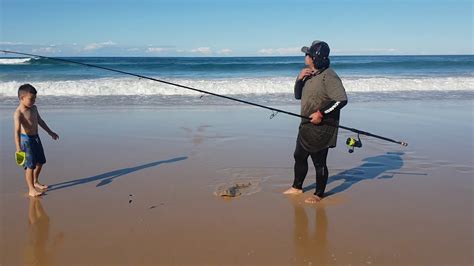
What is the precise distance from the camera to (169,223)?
11.8ft

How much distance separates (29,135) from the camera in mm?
4355

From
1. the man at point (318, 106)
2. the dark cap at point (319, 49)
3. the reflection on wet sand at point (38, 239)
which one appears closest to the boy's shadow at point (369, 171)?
the man at point (318, 106)

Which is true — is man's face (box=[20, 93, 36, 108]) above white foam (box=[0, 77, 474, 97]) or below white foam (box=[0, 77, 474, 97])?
above

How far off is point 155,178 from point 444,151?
4059mm

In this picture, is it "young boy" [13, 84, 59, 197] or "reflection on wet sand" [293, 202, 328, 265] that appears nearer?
"reflection on wet sand" [293, 202, 328, 265]

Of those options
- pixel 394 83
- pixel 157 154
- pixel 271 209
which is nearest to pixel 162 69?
pixel 394 83

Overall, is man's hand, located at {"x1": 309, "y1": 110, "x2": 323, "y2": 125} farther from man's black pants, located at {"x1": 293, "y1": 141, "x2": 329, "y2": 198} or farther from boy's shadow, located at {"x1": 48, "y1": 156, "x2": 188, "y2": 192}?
boy's shadow, located at {"x1": 48, "y1": 156, "x2": 188, "y2": 192}

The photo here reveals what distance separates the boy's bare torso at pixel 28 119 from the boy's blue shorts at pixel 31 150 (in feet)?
0.17

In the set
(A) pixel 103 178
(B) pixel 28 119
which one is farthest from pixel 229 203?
(B) pixel 28 119

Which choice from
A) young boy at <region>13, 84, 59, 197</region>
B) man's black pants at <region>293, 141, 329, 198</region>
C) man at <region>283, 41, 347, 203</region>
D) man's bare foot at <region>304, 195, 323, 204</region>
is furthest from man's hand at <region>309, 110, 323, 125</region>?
young boy at <region>13, 84, 59, 197</region>

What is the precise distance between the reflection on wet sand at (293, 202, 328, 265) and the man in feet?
0.87

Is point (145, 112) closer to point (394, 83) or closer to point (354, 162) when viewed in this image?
point (354, 162)

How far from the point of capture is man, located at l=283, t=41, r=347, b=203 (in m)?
3.86

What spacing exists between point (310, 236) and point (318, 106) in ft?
4.00
